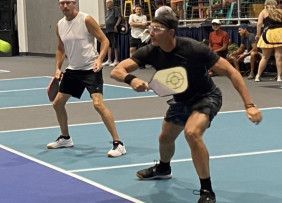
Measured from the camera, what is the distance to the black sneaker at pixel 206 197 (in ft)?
19.2

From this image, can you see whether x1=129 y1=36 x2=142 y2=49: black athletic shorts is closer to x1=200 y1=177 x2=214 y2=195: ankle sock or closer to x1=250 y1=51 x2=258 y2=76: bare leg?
x1=250 y1=51 x2=258 y2=76: bare leg

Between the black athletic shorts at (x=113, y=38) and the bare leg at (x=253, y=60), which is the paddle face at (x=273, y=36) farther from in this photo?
the black athletic shorts at (x=113, y=38)

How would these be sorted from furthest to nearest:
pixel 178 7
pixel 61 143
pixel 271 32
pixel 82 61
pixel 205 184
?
pixel 178 7 < pixel 271 32 < pixel 61 143 < pixel 82 61 < pixel 205 184

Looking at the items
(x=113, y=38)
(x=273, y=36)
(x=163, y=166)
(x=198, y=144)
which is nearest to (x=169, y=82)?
(x=198, y=144)

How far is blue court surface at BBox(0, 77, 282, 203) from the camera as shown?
637 centimetres

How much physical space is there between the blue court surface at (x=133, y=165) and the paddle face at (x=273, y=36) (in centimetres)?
493

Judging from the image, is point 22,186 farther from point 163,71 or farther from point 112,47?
point 112,47

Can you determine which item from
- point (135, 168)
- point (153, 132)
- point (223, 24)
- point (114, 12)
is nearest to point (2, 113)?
point (153, 132)

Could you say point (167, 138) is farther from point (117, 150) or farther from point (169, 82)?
point (117, 150)

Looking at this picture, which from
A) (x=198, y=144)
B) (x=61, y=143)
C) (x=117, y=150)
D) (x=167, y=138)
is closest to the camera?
(x=198, y=144)

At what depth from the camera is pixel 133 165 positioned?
304 inches

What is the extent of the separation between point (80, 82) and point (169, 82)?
2.84m

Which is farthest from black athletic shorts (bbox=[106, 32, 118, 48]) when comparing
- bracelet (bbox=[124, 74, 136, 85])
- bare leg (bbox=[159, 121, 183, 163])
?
bracelet (bbox=[124, 74, 136, 85])

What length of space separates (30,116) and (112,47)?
38.3 feet
